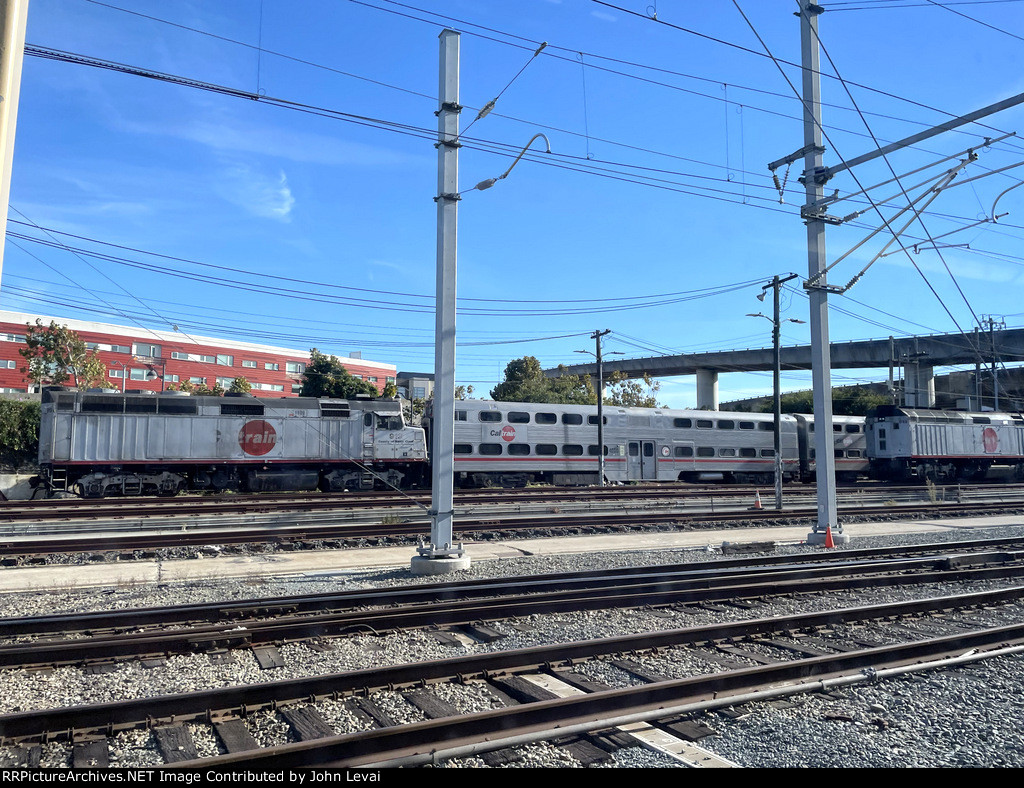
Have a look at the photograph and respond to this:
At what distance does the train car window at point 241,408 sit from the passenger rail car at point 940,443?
30601mm

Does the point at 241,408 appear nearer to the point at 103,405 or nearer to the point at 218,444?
the point at 218,444

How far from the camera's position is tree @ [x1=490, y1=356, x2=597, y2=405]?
2419 inches

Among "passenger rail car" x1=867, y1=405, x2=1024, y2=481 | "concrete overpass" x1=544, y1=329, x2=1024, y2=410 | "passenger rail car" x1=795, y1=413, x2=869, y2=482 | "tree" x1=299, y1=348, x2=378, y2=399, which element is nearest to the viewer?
"passenger rail car" x1=867, y1=405, x2=1024, y2=481

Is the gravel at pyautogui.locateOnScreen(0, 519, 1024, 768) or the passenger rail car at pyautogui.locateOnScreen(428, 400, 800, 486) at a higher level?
the passenger rail car at pyautogui.locateOnScreen(428, 400, 800, 486)

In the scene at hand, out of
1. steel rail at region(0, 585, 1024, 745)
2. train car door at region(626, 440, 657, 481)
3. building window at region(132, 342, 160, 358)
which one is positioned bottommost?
steel rail at region(0, 585, 1024, 745)

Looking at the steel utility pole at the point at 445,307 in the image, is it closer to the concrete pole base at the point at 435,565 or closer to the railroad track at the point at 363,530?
the concrete pole base at the point at 435,565

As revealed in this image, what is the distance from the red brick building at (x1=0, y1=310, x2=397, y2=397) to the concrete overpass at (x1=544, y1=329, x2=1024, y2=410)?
104 feet

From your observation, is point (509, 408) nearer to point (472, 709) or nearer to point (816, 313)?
point (816, 313)

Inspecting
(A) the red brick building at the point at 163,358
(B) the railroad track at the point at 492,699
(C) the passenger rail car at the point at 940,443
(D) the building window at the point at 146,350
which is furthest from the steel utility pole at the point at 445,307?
(D) the building window at the point at 146,350

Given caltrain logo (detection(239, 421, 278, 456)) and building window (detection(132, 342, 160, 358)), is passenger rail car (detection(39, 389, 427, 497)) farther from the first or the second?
building window (detection(132, 342, 160, 358))

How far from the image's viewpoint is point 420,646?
734 centimetres

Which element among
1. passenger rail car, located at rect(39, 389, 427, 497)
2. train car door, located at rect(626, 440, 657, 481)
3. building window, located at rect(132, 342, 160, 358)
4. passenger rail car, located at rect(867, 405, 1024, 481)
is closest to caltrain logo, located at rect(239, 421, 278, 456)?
passenger rail car, located at rect(39, 389, 427, 497)
